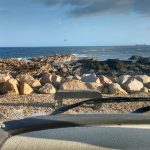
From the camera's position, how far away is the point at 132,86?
1385 centimetres

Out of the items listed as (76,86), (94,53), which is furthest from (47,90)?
(94,53)

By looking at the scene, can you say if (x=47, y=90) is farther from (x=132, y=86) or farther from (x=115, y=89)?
(x=132, y=86)

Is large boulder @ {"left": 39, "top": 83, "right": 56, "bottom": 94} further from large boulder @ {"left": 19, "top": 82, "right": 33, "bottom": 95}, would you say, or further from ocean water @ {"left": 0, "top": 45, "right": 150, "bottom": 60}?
ocean water @ {"left": 0, "top": 45, "right": 150, "bottom": 60}

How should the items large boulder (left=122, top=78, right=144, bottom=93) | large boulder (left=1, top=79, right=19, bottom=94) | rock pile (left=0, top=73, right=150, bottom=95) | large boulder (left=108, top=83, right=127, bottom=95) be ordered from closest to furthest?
large boulder (left=1, top=79, right=19, bottom=94) → rock pile (left=0, top=73, right=150, bottom=95) → large boulder (left=108, top=83, right=127, bottom=95) → large boulder (left=122, top=78, right=144, bottom=93)

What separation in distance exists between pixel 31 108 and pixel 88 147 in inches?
335

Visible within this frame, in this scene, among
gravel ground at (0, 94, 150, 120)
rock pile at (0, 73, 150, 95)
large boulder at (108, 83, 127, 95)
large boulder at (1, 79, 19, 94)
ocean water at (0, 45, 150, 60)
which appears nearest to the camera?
A: gravel ground at (0, 94, 150, 120)

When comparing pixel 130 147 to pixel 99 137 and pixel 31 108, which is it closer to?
pixel 99 137

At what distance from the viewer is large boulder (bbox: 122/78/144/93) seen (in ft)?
45.1

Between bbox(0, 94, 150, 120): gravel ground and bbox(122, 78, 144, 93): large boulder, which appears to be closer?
bbox(0, 94, 150, 120): gravel ground

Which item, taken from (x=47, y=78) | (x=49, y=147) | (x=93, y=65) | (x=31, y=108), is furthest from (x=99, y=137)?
(x=93, y=65)

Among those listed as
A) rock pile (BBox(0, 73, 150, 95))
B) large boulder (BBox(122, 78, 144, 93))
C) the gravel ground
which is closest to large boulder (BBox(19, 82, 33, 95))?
rock pile (BBox(0, 73, 150, 95))

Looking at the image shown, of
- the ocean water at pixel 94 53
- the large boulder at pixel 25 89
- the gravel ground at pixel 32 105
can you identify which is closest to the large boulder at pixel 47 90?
the large boulder at pixel 25 89

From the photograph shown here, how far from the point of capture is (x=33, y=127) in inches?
76.4

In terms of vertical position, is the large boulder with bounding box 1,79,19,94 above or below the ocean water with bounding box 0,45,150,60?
above
